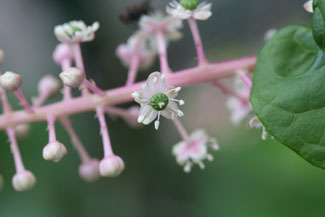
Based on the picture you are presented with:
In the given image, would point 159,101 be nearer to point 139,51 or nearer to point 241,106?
point 139,51

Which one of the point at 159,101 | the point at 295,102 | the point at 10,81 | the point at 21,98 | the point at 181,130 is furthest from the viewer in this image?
the point at 181,130

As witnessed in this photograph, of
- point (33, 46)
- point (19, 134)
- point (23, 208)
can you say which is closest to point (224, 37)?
point (33, 46)

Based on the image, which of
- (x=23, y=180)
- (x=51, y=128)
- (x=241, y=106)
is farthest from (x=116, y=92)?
(x=241, y=106)

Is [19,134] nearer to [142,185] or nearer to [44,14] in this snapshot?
[142,185]

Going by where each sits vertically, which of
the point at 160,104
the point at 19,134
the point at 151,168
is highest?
the point at 151,168

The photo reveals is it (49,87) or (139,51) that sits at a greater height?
(139,51)

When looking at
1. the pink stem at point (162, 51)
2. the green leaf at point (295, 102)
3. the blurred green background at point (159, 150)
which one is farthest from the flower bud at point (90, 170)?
the blurred green background at point (159, 150)

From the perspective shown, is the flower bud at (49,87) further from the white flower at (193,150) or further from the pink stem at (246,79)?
the pink stem at (246,79)
